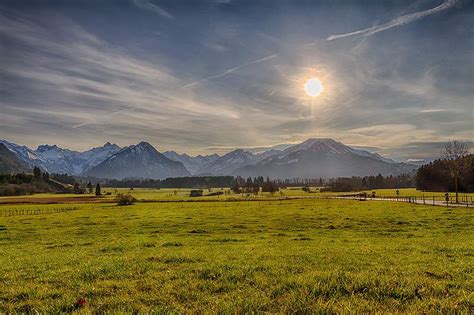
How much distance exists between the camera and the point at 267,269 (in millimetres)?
13695

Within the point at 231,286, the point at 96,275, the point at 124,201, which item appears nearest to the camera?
the point at 231,286

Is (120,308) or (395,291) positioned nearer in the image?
(120,308)

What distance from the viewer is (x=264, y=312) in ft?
25.7

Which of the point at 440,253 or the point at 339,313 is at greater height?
the point at 339,313

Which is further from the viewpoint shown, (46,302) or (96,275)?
(96,275)

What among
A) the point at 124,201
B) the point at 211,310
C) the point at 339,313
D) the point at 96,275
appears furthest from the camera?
the point at 124,201

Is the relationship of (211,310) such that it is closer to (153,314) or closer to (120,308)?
(153,314)

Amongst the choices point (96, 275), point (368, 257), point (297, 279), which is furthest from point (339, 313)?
point (368, 257)

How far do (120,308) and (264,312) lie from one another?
379 centimetres

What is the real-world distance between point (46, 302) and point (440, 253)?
20.4m

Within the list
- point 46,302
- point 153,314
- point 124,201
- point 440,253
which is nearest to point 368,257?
point 440,253

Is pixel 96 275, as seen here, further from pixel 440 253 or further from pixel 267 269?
pixel 440 253

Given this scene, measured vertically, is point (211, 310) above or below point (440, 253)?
above

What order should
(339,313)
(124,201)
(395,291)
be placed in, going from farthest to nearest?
(124,201), (395,291), (339,313)
